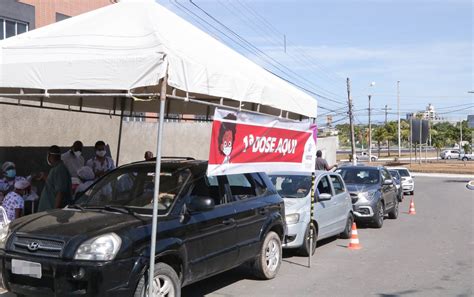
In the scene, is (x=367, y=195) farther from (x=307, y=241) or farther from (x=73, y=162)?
(x=73, y=162)

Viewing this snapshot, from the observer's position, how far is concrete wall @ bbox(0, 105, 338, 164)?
478 inches

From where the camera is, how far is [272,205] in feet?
25.7

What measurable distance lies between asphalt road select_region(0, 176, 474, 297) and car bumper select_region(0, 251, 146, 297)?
1697 millimetres

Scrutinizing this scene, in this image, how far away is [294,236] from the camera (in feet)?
30.4

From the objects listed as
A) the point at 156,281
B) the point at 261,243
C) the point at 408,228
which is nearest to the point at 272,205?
the point at 261,243

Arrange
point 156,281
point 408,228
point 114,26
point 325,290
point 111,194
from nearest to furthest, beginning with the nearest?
point 156,281 → point 111,194 → point 114,26 → point 325,290 → point 408,228

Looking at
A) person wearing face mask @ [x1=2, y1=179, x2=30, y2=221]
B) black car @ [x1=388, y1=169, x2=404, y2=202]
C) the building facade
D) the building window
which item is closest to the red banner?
person wearing face mask @ [x1=2, y1=179, x2=30, y2=221]

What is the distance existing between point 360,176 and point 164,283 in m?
11.0

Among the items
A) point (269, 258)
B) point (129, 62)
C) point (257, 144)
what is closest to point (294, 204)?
point (269, 258)

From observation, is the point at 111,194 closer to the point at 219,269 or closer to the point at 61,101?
the point at 219,269

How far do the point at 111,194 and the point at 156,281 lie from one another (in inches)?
57.3

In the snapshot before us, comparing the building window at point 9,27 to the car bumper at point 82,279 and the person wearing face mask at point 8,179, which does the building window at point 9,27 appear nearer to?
the person wearing face mask at point 8,179

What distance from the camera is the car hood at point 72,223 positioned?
5153 mm

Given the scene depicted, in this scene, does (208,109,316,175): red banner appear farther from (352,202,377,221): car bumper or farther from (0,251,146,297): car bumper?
(352,202,377,221): car bumper
